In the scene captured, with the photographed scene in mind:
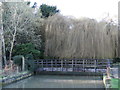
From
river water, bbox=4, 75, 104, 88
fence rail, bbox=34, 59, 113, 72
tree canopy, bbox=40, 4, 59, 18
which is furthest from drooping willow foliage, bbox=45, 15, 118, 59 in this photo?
river water, bbox=4, 75, 104, 88

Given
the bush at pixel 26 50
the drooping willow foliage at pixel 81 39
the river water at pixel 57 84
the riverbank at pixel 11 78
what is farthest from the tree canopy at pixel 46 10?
the river water at pixel 57 84

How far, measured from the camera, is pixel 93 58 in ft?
55.8

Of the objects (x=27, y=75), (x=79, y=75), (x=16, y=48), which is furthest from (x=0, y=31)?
(x=79, y=75)

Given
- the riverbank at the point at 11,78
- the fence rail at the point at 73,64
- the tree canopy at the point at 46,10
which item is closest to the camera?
the riverbank at the point at 11,78

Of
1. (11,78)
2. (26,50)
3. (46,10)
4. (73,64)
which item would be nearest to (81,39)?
(73,64)

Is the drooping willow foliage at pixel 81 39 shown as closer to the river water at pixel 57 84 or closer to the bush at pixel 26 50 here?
the bush at pixel 26 50

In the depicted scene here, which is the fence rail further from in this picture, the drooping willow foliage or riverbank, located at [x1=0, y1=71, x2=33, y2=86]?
riverbank, located at [x1=0, y1=71, x2=33, y2=86]

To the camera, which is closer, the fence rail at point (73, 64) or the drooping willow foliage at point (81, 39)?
the fence rail at point (73, 64)

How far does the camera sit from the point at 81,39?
1741 cm

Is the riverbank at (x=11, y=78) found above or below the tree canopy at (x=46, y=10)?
below

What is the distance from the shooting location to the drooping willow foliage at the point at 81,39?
56.1 feet

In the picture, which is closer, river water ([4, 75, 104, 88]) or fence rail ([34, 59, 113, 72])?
river water ([4, 75, 104, 88])

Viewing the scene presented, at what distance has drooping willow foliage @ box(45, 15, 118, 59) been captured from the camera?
17109mm

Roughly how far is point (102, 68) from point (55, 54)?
161 inches
